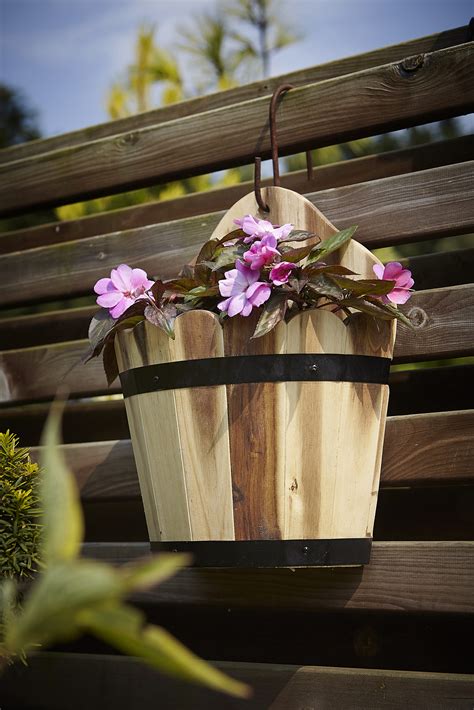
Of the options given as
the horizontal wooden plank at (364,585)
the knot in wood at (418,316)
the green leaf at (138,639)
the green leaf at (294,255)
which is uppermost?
the green leaf at (294,255)

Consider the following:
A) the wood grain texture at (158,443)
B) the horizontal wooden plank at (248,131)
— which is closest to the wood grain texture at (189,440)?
the wood grain texture at (158,443)

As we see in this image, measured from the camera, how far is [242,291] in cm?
135

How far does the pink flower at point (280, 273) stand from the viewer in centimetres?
135

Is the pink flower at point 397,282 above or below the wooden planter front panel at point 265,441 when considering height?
above

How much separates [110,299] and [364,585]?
31.9 inches

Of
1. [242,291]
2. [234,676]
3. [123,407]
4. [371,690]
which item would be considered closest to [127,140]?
[123,407]

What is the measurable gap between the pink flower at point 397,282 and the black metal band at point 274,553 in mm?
451

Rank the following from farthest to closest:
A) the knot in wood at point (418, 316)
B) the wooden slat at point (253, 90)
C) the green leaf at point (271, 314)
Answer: the wooden slat at point (253, 90), the knot in wood at point (418, 316), the green leaf at point (271, 314)

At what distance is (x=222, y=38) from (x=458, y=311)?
11087mm

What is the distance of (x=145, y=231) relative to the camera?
2.13 m

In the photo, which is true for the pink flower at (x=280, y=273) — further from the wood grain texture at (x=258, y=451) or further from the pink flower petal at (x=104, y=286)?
the pink flower petal at (x=104, y=286)

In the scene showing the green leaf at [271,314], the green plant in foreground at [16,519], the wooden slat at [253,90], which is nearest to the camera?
the green leaf at [271,314]

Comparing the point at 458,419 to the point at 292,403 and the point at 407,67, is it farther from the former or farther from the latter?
the point at 407,67

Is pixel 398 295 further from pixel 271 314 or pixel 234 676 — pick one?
pixel 234 676
